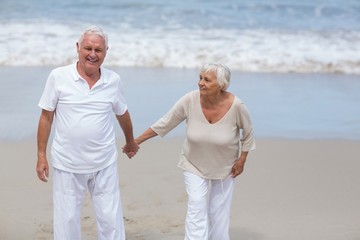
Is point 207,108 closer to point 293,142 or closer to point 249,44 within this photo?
point 293,142

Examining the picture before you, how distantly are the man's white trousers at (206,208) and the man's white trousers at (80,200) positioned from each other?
0.52m

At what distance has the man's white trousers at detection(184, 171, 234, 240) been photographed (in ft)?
18.7

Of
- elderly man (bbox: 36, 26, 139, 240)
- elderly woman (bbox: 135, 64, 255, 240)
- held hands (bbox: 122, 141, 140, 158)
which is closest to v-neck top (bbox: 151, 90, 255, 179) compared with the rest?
elderly woman (bbox: 135, 64, 255, 240)

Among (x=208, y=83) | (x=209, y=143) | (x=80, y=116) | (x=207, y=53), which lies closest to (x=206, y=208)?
(x=209, y=143)

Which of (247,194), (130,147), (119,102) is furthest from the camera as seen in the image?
(247,194)

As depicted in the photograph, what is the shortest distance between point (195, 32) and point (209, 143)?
12.3 m

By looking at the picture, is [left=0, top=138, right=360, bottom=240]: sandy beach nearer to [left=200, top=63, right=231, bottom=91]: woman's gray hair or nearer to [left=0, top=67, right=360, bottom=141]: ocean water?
[left=0, top=67, right=360, bottom=141]: ocean water

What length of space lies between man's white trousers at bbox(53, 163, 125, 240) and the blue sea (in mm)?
3687

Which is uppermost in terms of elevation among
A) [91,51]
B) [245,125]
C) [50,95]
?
[91,51]

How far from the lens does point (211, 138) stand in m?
5.62

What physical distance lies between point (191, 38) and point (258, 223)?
33.8 ft

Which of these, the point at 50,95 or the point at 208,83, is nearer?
the point at 50,95

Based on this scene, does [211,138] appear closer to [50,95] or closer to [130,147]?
[130,147]


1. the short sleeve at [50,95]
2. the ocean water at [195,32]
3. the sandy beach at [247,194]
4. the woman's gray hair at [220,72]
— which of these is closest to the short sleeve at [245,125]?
the woman's gray hair at [220,72]
